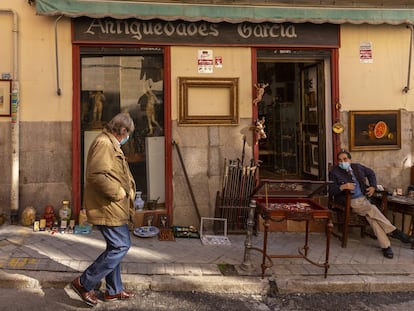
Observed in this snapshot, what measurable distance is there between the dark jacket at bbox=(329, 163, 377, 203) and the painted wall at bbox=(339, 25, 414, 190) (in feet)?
2.59

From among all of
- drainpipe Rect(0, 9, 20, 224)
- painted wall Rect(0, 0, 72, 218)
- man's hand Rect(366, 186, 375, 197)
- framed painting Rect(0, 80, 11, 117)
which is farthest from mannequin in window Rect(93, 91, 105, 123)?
man's hand Rect(366, 186, 375, 197)

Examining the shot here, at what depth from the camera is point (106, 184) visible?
151 inches

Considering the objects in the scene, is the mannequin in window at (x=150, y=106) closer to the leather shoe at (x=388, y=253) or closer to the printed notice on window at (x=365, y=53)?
the printed notice on window at (x=365, y=53)

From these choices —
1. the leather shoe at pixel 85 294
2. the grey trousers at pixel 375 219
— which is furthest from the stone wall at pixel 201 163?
the leather shoe at pixel 85 294

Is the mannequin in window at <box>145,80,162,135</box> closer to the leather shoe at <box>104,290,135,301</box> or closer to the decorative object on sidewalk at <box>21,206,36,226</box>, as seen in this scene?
the decorative object on sidewalk at <box>21,206,36,226</box>

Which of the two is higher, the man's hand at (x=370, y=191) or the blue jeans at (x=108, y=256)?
the man's hand at (x=370, y=191)

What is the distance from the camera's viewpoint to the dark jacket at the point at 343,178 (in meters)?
6.13

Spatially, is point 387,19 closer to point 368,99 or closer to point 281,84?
point 368,99

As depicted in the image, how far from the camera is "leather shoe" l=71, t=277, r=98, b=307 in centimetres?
409

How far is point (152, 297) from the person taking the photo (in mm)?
4387

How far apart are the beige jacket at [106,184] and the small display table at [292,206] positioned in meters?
1.68

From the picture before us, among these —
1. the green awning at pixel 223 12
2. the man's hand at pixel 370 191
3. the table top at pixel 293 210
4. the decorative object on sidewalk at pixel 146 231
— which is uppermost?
the green awning at pixel 223 12

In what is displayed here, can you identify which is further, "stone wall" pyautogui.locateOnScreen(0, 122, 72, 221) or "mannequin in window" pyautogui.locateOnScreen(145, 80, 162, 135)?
"mannequin in window" pyautogui.locateOnScreen(145, 80, 162, 135)

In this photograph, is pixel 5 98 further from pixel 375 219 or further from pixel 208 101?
pixel 375 219
